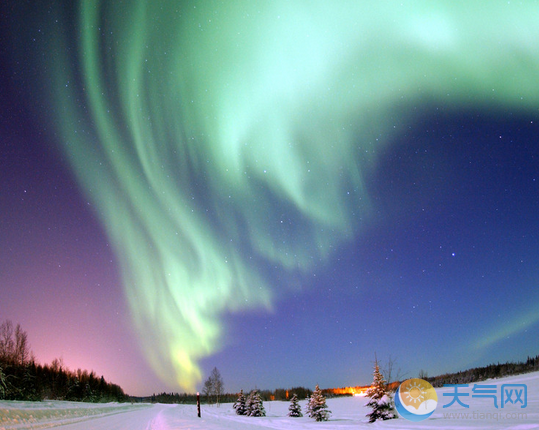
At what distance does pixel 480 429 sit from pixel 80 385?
114274 mm

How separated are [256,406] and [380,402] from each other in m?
25.6

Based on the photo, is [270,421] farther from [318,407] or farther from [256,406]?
[256,406]

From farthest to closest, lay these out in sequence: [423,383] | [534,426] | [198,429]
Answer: [423,383]
[198,429]
[534,426]

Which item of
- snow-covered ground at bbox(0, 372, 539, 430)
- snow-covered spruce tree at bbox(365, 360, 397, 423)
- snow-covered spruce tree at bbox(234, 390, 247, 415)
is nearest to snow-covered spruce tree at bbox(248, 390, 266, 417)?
snow-covered spruce tree at bbox(234, 390, 247, 415)

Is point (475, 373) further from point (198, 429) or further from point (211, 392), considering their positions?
point (198, 429)

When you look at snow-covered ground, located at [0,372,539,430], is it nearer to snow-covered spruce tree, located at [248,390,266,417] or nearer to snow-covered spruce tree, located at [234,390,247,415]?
snow-covered spruce tree, located at [248,390,266,417]

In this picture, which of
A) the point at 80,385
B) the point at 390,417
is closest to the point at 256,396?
the point at 390,417

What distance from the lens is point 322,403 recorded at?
114 feet

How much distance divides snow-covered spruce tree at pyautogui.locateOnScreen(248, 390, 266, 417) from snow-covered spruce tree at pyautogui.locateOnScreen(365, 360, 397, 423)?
23.7 metres

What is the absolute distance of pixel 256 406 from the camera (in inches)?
1833

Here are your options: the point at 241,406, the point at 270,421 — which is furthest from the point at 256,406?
the point at 270,421

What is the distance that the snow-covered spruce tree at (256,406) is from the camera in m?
45.8

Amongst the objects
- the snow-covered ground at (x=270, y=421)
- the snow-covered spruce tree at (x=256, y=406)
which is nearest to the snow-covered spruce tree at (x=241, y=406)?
the snow-covered spruce tree at (x=256, y=406)

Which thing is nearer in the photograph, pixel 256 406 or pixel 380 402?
pixel 380 402
